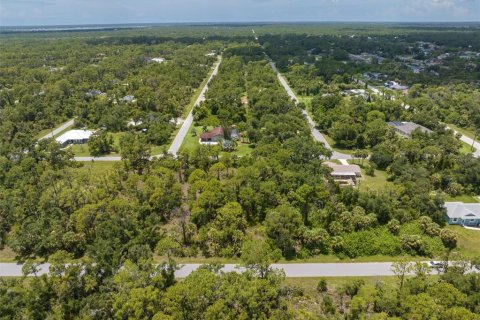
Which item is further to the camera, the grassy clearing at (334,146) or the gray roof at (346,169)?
the grassy clearing at (334,146)

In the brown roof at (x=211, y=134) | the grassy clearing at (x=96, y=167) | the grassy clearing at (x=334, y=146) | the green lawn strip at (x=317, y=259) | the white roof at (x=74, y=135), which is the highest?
the brown roof at (x=211, y=134)

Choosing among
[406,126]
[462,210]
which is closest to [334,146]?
[406,126]

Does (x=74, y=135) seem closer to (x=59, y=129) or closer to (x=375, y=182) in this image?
(x=59, y=129)

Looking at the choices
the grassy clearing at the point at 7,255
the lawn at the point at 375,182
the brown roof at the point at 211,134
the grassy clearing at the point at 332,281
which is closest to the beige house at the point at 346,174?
the lawn at the point at 375,182

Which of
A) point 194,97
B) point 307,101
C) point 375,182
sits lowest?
point 375,182

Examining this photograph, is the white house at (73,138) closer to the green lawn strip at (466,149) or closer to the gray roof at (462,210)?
the gray roof at (462,210)
